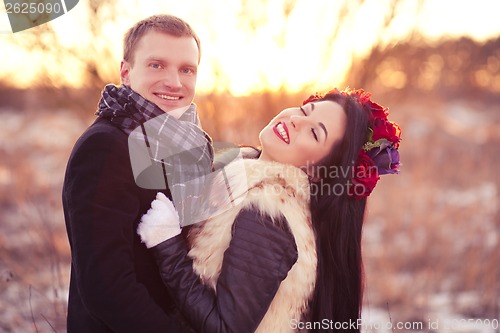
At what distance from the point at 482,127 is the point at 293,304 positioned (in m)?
11.8

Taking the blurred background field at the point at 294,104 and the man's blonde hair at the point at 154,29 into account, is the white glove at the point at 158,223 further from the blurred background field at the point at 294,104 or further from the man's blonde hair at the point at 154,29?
the blurred background field at the point at 294,104

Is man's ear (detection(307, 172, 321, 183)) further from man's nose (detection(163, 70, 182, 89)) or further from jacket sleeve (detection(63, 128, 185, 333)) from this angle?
jacket sleeve (detection(63, 128, 185, 333))

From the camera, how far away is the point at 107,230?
1.73 m

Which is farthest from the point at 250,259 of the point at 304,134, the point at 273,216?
the point at 304,134

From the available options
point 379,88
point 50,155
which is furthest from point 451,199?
point 50,155

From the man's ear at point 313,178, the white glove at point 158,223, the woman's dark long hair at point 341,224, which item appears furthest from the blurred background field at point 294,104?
the white glove at point 158,223

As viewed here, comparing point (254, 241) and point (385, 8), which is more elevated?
point (385, 8)

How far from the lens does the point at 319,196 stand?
2379mm

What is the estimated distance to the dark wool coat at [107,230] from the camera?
1718mm

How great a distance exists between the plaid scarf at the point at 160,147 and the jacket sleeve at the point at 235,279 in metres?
0.19

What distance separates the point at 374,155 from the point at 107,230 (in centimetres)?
128

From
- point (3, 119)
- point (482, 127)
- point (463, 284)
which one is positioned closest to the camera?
point (463, 284)

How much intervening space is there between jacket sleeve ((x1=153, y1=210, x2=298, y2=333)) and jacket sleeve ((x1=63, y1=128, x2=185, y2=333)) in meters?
0.14

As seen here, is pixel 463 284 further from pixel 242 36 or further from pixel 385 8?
pixel 242 36
